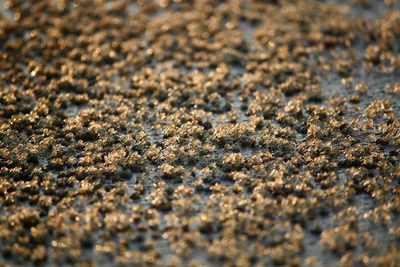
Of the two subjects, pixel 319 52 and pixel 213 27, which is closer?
pixel 319 52

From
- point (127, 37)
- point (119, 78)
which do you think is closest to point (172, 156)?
point (119, 78)

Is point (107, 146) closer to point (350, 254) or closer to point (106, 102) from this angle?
point (106, 102)

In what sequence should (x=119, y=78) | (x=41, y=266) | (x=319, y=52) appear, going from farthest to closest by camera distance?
1. (x=319, y=52)
2. (x=119, y=78)
3. (x=41, y=266)

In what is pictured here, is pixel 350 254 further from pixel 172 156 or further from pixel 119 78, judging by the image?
pixel 119 78

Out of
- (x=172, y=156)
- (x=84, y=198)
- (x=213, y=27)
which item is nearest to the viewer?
(x=84, y=198)

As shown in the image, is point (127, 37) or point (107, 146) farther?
point (127, 37)

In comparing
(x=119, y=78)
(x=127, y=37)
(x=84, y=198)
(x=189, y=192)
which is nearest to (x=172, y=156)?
(x=189, y=192)
